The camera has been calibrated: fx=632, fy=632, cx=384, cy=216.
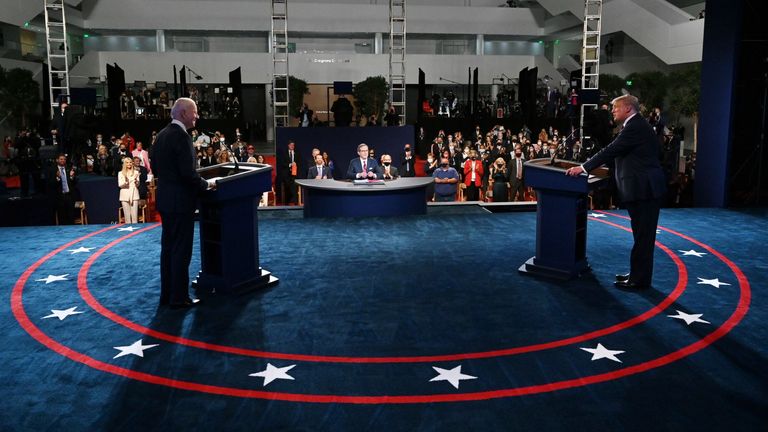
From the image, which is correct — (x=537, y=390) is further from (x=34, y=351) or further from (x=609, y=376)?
(x=34, y=351)

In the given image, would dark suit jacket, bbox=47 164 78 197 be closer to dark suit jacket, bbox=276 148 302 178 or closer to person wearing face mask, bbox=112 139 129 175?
person wearing face mask, bbox=112 139 129 175

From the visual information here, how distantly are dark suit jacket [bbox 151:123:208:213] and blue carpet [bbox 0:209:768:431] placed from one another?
860 millimetres

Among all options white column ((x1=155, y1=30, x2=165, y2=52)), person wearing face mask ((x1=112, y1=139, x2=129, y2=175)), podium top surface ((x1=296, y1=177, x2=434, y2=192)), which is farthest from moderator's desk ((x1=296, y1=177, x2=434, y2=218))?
white column ((x1=155, y1=30, x2=165, y2=52))

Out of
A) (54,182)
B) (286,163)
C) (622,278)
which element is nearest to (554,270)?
(622,278)

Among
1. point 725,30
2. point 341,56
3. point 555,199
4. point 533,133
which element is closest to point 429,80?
point 341,56

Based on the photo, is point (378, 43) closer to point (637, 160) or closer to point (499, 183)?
point (499, 183)

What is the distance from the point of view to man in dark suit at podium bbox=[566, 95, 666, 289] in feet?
16.8

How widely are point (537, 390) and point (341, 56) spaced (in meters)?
25.5

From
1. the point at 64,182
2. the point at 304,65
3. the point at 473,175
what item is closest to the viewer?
the point at 64,182

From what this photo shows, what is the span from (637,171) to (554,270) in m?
1.13

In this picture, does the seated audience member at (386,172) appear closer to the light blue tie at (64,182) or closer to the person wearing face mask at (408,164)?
the person wearing face mask at (408,164)

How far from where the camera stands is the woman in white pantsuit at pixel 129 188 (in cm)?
1005

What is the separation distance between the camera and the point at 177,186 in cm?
470

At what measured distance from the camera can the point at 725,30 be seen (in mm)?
9180
